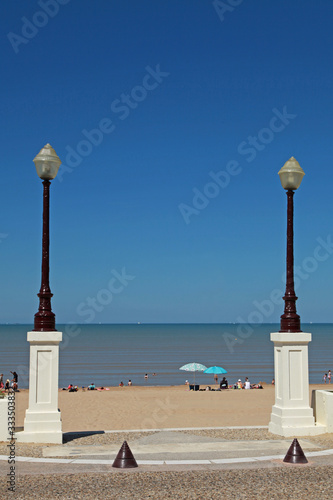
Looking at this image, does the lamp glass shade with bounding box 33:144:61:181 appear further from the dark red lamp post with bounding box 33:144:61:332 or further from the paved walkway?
the paved walkway

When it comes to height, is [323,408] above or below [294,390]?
below

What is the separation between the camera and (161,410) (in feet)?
74.0

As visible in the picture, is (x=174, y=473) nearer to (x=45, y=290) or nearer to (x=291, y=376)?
(x=291, y=376)

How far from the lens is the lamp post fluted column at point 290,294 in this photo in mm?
12289

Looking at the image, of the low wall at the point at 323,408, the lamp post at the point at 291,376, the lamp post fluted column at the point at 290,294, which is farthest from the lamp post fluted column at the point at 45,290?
the low wall at the point at 323,408

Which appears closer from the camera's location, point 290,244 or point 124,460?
point 124,460

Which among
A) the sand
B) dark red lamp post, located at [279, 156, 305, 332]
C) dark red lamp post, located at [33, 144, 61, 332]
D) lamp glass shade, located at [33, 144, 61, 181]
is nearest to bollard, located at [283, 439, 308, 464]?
dark red lamp post, located at [279, 156, 305, 332]

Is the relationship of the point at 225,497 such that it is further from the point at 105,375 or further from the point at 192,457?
the point at 105,375

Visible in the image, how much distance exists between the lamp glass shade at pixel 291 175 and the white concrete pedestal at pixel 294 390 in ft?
10.6

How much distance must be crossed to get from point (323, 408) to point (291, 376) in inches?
38.2

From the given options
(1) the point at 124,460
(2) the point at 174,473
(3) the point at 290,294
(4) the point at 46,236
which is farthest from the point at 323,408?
(4) the point at 46,236

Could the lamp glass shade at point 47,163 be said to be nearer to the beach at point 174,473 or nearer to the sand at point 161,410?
the beach at point 174,473

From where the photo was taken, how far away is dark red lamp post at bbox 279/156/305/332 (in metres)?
12.3

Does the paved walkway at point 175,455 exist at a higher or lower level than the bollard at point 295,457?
lower
